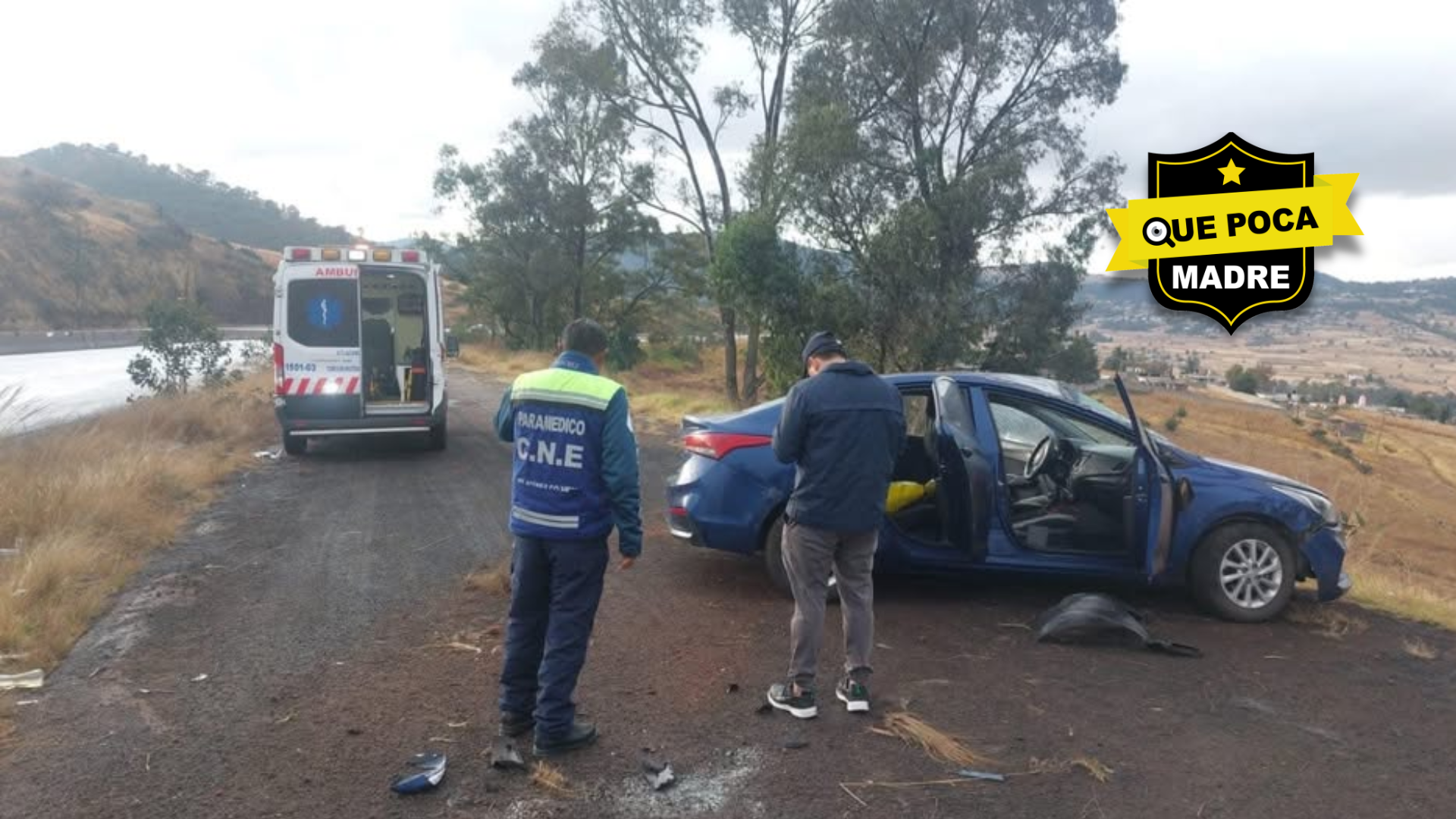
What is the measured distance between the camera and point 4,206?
61219 mm

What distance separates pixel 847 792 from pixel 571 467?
1.63 metres

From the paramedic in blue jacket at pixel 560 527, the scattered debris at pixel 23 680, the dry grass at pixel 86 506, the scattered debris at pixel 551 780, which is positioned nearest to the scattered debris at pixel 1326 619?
the paramedic in blue jacket at pixel 560 527

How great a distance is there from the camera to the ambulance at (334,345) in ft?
37.7

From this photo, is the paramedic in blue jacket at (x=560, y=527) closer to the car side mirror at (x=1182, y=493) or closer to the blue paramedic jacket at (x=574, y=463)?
the blue paramedic jacket at (x=574, y=463)

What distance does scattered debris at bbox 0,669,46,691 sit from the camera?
450 centimetres

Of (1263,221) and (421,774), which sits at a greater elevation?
(1263,221)

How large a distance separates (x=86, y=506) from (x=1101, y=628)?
7.31 m

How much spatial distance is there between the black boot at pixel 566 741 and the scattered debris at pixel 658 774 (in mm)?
287

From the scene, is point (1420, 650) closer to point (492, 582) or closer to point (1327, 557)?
point (1327, 557)

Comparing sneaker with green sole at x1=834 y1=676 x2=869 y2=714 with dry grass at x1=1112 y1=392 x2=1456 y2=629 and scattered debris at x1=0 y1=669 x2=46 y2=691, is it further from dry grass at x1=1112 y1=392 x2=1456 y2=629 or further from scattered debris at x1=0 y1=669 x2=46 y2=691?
scattered debris at x1=0 y1=669 x2=46 y2=691

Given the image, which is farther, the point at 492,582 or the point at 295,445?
the point at 295,445

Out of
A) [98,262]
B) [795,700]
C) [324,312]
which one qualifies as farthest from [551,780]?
[98,262]

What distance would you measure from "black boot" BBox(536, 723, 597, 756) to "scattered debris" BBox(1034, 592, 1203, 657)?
2.66 metres

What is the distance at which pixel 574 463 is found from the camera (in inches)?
154
